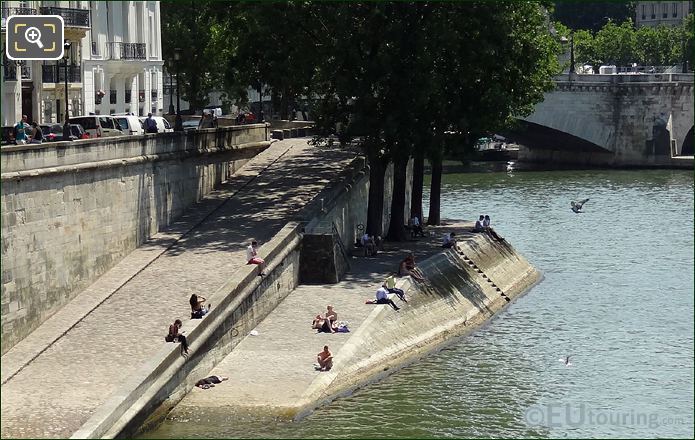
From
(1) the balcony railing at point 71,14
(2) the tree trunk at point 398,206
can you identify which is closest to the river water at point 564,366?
(2) the tree trunk at point 398,206

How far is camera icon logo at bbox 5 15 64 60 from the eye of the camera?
145 ft

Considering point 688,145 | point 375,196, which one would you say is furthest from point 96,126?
point 688,145

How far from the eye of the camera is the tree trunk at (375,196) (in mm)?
54531

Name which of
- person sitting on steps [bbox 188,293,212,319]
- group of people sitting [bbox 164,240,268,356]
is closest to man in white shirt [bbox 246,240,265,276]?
group of people sitting [bbox 164,240,268,356]

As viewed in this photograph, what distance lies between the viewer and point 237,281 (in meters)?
42.0

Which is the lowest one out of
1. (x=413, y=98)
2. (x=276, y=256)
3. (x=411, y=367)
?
(x=411, y=367)

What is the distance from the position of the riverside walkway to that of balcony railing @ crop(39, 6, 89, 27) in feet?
27.8

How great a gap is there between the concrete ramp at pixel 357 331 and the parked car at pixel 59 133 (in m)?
8.02

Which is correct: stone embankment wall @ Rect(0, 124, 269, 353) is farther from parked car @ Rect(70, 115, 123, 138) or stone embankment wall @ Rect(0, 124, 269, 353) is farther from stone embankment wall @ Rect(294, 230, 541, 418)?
stone embankment wall @ Rect(294, 230, 541, 418)

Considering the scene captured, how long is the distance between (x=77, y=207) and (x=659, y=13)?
12755 cm

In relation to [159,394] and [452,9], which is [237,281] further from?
[452,9]

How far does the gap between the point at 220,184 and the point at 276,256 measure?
12.6 meters

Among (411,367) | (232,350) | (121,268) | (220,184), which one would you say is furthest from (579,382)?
(220,184)

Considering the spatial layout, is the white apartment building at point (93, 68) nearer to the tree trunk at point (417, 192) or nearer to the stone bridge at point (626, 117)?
the tree trunk at point (417, 192)
